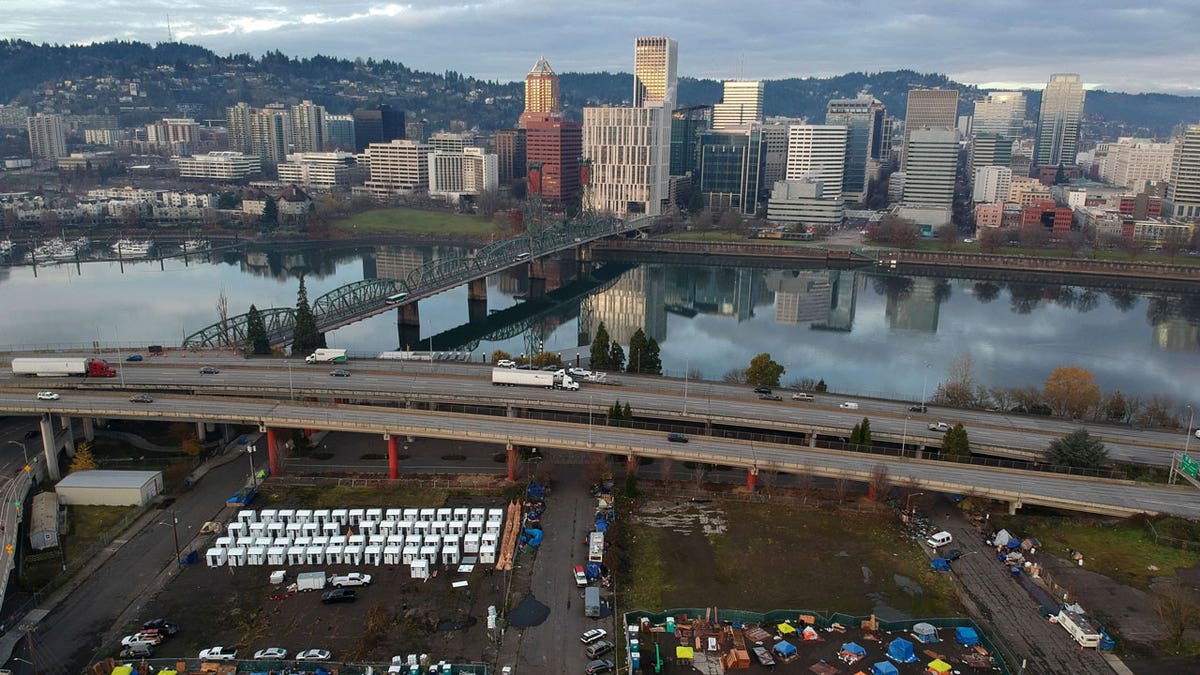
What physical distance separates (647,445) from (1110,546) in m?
11.4

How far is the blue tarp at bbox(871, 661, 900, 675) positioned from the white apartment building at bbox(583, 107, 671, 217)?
78.9 m

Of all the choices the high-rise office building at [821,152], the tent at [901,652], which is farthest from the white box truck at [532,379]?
the high-rise office building at [821,152]

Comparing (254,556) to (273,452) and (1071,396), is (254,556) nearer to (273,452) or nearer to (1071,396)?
(273,452)

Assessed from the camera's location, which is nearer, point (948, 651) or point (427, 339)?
point (948, 651)

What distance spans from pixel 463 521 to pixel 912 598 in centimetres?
1015

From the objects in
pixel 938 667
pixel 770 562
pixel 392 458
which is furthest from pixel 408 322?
pixel 938 667

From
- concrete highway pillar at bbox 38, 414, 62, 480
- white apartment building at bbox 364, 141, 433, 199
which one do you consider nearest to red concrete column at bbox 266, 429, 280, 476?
concrete highway pillar at bbox 38, 414, 62, 480

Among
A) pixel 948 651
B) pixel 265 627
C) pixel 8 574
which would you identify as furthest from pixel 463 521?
pixel 948 651

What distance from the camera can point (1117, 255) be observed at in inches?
2714

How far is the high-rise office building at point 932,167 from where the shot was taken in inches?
3472

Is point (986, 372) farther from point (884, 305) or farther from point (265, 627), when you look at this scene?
point (265, 627)

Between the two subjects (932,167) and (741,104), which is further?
(741,104)

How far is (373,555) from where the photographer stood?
1839cm

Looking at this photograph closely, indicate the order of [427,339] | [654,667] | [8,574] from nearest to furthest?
[654,667] < [8,574] < [427,339]
